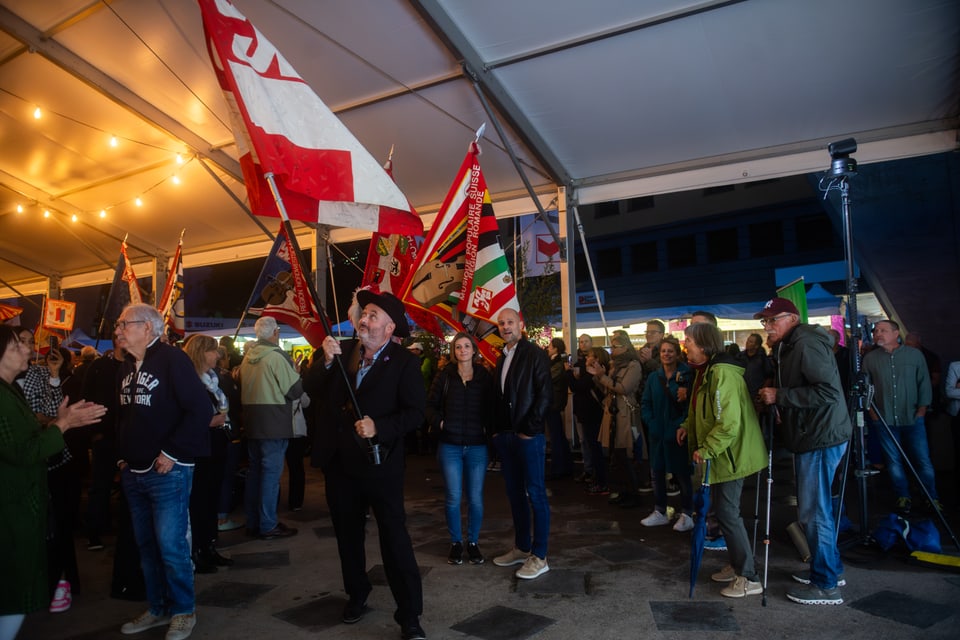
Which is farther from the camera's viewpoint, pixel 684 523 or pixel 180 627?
pixel 684 523

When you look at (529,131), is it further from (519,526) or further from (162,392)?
(162,392)

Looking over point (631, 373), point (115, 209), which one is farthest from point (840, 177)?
point (115, 209)

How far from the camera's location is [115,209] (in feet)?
46.3

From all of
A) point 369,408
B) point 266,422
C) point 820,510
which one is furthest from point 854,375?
point 266,422

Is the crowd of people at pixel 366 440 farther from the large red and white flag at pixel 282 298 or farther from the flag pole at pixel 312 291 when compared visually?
the large red and white flag at pixel 282 298

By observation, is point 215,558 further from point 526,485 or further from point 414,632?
point 526,485

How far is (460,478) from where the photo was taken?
5176 mm

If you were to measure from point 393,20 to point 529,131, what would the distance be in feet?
8.80

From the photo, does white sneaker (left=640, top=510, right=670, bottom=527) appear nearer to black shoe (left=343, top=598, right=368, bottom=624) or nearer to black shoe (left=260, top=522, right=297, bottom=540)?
black shoe (left=343, top=598, right=368, bottom=624)

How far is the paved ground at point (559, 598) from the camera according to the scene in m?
3.72

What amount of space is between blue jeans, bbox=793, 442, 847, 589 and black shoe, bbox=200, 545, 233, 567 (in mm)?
4568

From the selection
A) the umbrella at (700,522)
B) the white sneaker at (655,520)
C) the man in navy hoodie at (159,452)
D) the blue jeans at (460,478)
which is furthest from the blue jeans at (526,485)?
the man in navy hoodie at (159,452)

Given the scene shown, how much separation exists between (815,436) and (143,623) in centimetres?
458

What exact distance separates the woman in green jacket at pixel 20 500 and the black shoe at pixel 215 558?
7.42 ft
